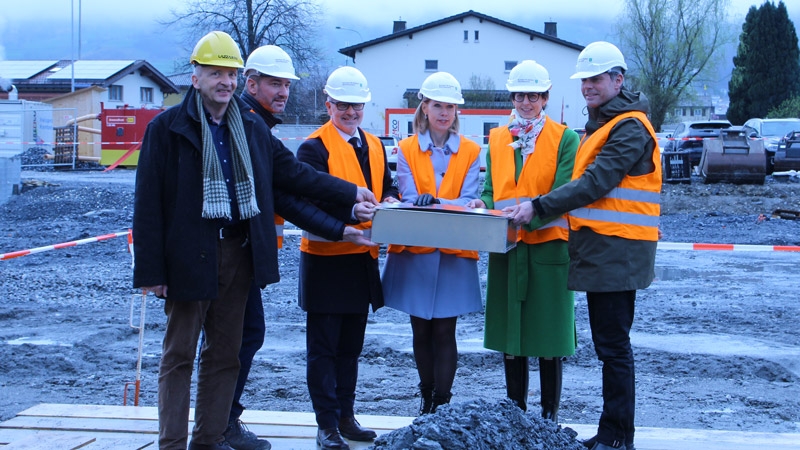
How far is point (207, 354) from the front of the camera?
4.21 metres

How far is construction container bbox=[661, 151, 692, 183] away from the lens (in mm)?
23812

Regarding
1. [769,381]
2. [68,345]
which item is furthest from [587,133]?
[68,345]

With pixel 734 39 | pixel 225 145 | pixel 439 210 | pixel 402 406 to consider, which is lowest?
pixel 402 406

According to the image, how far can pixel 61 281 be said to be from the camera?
434 inches

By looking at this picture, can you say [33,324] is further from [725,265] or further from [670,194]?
[670,194]

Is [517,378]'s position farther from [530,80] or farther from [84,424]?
[84,424]

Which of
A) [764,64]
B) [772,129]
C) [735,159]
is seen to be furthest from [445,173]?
[764,64]

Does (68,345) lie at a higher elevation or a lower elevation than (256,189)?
lower

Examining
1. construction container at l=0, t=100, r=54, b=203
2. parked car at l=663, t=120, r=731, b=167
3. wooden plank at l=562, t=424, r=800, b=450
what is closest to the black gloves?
wooden plank at l=562, t=424, r=800, b=450

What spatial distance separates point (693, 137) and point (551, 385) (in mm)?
25404

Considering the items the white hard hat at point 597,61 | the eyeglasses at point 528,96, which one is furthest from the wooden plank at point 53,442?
the white hard hat at point 597,61

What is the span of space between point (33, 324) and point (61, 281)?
2356 mm

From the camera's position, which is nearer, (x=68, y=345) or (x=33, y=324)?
(x=68, y=345)

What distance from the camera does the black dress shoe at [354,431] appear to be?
15.4ft
